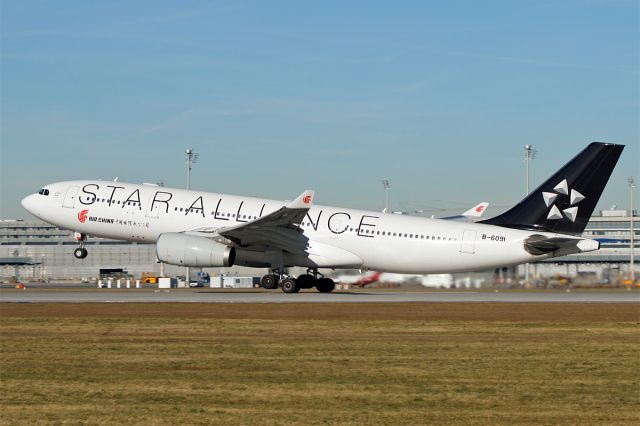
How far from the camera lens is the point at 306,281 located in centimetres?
5438

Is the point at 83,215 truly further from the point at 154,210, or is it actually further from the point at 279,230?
the point at 279,230

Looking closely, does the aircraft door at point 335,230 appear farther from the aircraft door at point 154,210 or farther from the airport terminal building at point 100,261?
the airport terminal building at point 100,261

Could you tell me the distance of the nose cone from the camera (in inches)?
2291

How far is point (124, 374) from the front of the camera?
19688 mm

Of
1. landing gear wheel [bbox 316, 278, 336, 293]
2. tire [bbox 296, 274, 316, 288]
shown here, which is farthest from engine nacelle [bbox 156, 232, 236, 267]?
A: landing gear wheel [bbox 316, 278, 336, 293]

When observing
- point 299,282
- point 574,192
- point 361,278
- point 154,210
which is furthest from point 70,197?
point 574,192

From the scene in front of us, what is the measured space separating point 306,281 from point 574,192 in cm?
1640

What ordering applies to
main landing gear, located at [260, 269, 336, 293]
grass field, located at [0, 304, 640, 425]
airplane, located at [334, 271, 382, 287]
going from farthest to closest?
airplane, located at [334, 271, 382, 287] → main landing gear, located at [260, 269, 336, 293] → grass field, located at [0, 304, 640, 425]

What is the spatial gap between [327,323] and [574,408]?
16.9 metres

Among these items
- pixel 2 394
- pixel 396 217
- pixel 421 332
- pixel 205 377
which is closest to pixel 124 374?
pixel 205 377

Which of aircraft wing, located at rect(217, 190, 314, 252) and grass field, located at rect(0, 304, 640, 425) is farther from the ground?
aircraft wing, located at rect(217, 190, 314, 252)

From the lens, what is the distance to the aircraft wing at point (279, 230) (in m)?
49.0

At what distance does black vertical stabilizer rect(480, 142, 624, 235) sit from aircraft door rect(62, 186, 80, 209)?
27.4 metres

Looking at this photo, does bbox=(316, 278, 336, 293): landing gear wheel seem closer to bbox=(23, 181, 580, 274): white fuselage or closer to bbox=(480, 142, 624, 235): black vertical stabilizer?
bbox=(23, 181, 580, 274): white fuselage
